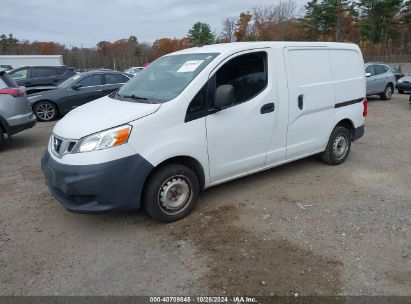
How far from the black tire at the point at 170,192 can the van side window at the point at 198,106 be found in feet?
1.85

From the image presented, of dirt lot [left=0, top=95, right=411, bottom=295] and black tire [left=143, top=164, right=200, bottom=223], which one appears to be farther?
black tire [left=143, top=164, right=200, bottom=223]

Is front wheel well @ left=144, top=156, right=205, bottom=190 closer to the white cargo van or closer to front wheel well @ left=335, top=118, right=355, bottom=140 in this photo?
the white cargo van

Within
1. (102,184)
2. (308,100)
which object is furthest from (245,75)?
(102,184)

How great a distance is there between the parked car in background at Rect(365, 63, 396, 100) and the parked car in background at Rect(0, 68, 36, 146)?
40.5ft

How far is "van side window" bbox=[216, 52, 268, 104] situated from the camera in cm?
429

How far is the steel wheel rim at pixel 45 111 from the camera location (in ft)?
36.1

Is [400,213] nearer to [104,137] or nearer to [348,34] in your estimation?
[104,137]

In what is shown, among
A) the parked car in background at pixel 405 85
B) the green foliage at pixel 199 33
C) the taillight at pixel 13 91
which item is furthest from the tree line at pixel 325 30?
the taillight at pixel 13 91

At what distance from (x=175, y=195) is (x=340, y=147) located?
3323 millimetres

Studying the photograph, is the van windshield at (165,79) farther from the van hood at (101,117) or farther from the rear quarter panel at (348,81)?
the rear quarter panel at (348,81)

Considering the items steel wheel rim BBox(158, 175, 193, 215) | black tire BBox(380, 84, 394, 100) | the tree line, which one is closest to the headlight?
steel wheel rim BBox(158, 175, 193, 215)

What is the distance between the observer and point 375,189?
16.3 feet

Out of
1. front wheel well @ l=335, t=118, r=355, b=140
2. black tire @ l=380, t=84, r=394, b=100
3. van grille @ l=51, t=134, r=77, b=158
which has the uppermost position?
van grille @ l=51, t=134, r=77, b=158

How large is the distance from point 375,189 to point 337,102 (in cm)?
147
